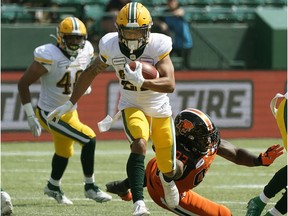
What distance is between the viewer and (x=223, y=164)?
430 inches

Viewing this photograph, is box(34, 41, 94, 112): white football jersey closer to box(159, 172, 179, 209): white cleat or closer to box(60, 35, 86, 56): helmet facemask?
box(60, 35, 86, 56): helmet facemask

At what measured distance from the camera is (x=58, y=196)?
7.86 metres

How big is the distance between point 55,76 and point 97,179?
147 centimetres

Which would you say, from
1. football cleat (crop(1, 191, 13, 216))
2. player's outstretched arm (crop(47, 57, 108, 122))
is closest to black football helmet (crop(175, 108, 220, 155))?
player's outstretched arm (crop(47, 57, 108, 122))

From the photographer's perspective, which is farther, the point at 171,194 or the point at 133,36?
the point at 133,36

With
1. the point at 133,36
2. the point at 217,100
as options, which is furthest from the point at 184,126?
the point at 217,100

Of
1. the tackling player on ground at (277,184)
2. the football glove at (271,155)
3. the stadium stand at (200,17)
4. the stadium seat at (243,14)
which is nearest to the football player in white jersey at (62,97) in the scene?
the tackling player on ground at (277,184)

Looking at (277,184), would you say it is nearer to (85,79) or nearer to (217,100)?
(85,79)

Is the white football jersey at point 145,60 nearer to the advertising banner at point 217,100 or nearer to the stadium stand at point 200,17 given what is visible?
the advertising banner at point 217,100

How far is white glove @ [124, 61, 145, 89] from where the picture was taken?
20.5ft

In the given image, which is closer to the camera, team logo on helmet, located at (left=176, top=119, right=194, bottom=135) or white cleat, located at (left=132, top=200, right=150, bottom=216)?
white cleat, located at (left=132, top=200, right=150, bottom=216)

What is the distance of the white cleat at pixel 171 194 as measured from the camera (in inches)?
235

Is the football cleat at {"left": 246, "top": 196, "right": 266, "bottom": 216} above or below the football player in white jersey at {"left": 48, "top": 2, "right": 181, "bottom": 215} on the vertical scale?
below

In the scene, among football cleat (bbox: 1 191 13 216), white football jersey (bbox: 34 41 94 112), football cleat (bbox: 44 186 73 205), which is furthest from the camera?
white football jersey (bbox: 34 41 94 112)
